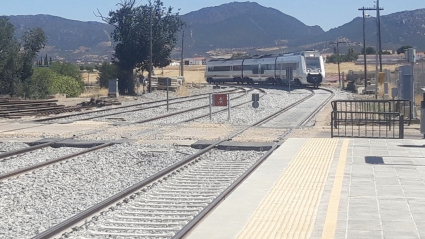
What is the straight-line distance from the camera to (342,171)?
13242mm

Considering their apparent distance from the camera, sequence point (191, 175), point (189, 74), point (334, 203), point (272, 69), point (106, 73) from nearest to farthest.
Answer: point (334, 203) < point (191, 175) < point (106, 73) < point (272, 69) < point (189, 74)

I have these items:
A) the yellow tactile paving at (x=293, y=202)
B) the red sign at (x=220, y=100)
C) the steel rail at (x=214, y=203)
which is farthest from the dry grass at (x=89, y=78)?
the yellow tactile paving at (x=293, y=202)

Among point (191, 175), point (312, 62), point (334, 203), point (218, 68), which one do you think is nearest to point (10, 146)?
point (191, 175)

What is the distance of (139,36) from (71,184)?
41776 millimetres

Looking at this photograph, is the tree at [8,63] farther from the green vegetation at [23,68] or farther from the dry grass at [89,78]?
the dry grass at [89,78]

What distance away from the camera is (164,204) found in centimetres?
1089

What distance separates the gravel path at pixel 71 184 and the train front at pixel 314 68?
44254mm

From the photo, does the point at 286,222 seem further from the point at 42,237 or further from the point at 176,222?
the point at 42,237

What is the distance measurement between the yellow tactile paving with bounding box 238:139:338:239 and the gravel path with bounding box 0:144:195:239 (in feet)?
9.14

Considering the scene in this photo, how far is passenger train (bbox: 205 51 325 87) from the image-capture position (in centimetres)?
6149

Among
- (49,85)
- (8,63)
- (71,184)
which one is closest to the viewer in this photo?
(71,184)

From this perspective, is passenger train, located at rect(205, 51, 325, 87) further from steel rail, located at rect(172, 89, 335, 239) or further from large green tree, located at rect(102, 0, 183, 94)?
Answer: steel rail, located at rect(172, 89, 335, 239)

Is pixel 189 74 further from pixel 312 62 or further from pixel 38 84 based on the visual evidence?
pixel 38 84

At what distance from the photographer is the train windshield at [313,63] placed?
61.4 m
